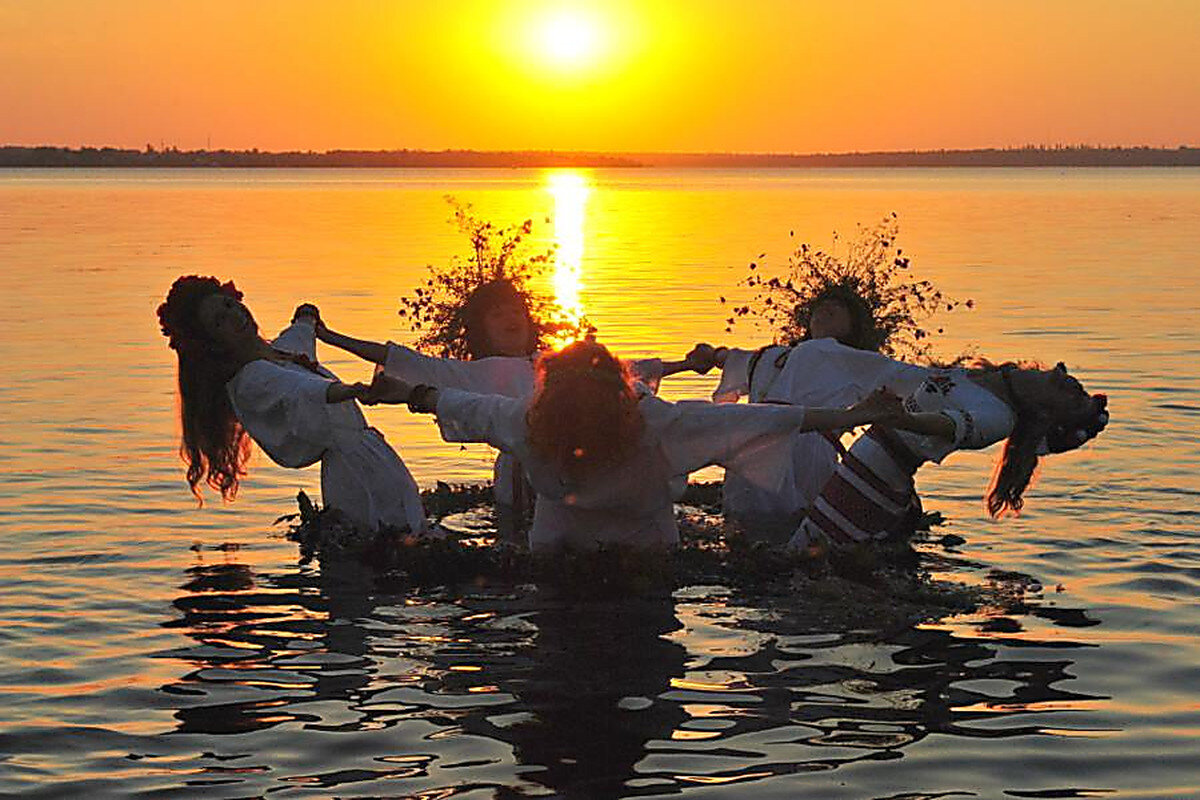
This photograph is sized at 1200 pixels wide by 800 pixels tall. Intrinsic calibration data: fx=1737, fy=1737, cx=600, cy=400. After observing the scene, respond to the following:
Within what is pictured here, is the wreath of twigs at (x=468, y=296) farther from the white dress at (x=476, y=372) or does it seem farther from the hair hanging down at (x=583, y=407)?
the hair hanging down at (x=583, y=407)

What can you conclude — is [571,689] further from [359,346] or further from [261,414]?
[359,346]

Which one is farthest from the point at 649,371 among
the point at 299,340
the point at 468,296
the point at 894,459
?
the point at 894,459

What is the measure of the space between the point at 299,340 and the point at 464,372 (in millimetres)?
1555

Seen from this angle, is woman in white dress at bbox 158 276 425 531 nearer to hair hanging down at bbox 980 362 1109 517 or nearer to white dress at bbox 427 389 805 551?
white dress at bbox 427 389 805 551

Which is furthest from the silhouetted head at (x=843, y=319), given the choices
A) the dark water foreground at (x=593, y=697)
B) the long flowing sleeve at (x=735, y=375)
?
the dark water foreground at (x=593, y=697)

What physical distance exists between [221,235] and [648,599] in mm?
61975

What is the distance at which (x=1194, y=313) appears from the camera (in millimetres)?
36406

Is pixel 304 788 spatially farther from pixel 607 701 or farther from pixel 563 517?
pixel 563 517

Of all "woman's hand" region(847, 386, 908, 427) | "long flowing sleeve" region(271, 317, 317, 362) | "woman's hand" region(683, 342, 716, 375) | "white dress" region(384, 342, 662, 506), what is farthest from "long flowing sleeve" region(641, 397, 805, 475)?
"woman's hand" region(683, 342, 716, 375)

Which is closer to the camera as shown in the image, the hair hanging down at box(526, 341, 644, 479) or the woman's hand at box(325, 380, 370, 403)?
the hair hanging down at box(526, 341, 644, 479)

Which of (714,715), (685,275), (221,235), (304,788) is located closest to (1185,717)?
(714,715)

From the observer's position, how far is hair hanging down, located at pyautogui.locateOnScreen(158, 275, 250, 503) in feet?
44.0

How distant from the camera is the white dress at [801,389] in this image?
49.2 feet

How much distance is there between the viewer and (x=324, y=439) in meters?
13.5
